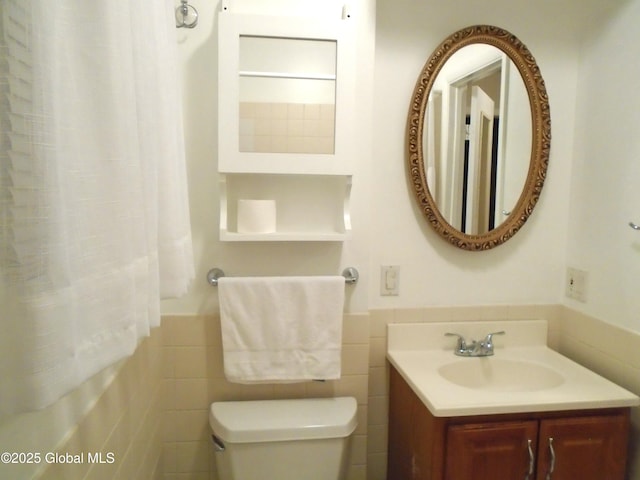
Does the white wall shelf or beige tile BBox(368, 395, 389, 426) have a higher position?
the white wall shelf

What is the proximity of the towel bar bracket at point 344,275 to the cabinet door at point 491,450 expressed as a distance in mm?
569

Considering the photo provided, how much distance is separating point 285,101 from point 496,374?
1.28 meters

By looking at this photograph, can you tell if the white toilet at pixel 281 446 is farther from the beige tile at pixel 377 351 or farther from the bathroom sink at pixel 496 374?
the bathroom sink at pixel 496 374

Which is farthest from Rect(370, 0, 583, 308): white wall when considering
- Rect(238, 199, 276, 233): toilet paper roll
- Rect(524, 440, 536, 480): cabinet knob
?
Rect(524, 440, 536, 480): cabinet knob

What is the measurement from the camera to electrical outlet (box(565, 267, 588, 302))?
5.08 feet

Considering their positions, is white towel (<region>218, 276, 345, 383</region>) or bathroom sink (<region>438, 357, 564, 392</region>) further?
bathroom sink (<region>438, 357, 564, 392</region>)

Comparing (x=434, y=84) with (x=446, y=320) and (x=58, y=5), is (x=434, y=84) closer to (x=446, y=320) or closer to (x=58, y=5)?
(x=446, y=320)

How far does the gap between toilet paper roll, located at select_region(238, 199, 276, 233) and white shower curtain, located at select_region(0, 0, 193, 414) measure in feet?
1.91

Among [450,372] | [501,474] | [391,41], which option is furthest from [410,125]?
[501,474]

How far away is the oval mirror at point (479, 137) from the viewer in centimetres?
150

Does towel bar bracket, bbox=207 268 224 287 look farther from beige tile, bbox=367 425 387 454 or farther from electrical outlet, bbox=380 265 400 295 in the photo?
beige tile, bbox=367 425 387 454

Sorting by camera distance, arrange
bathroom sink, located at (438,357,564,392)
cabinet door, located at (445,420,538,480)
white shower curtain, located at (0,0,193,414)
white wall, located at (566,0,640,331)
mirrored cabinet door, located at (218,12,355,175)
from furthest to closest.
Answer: bathroom sink, located at (438,357,564,392), white wall, located at (566,0,640,331), mirrored cabinet door, located at (218,12,355,175), cabinet door, located at (445,420,538,480), white shower curtain, located at (0,0,193,414)

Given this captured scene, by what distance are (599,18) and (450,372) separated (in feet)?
4.83

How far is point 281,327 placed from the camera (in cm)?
133
